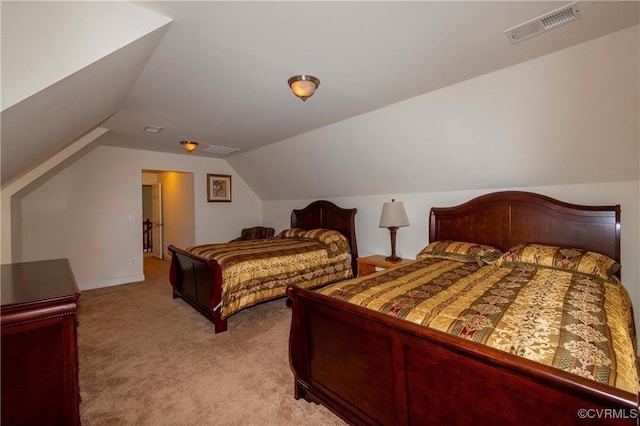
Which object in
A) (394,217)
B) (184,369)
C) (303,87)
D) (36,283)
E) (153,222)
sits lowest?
(184,369)

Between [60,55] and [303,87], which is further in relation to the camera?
[303,87]

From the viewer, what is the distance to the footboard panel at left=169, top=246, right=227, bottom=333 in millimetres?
3055

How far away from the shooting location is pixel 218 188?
6.21m

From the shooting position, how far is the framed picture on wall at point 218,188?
607 centimetres

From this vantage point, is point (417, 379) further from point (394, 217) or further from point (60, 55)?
point (394, 217)

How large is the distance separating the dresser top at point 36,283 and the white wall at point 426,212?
12.2 feet

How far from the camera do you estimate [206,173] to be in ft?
19.8

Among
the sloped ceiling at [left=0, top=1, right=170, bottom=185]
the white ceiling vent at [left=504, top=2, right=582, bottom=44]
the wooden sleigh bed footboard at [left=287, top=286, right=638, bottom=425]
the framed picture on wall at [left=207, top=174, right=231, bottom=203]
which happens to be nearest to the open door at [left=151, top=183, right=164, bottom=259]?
the framed picture on wall at [left=207, top=174, right=231, bottom=203]

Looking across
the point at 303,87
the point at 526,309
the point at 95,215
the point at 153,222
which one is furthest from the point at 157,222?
the point at 526,309

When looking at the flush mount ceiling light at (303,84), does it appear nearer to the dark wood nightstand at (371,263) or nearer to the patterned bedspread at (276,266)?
the patterned bedspread at (276,266)

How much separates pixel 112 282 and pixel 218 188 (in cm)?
259

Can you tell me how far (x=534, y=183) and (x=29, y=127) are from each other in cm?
439

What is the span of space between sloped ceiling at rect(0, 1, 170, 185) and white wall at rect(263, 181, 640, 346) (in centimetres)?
346

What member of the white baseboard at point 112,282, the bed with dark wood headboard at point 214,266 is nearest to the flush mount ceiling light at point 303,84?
the bed with dark wood headboard at point 214,266
